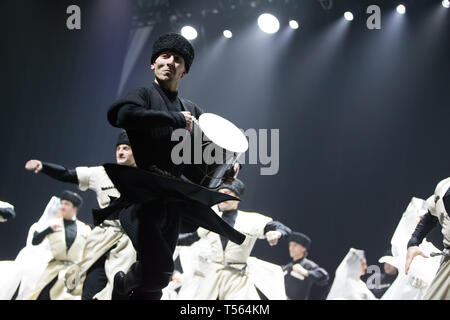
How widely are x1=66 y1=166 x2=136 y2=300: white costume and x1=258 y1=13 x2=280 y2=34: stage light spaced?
10.7ft

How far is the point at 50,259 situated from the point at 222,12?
385 cm

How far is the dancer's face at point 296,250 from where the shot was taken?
5645 millimetres

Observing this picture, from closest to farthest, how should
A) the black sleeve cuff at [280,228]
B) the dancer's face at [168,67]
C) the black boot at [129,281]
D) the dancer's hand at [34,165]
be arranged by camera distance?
the black boot at [129,281] < the dancer's face at [168,67] < the dancer's hand at [34,165] < the black sleeve cuff at [280,228]

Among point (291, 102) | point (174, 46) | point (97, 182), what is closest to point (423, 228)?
point (174, 46)

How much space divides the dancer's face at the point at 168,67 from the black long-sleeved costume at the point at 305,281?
4.02 meters

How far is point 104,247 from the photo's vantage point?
3.78 m

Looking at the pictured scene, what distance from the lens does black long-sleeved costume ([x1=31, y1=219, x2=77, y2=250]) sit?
193 inches

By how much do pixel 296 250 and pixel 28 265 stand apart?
3177 mm

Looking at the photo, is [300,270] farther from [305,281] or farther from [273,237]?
[273,237]

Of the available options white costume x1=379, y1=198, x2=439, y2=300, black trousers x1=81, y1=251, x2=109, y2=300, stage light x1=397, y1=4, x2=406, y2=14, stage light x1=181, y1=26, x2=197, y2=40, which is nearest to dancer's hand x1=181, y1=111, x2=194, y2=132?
black trousers x1=81, y1=251, x2=109, y2=300

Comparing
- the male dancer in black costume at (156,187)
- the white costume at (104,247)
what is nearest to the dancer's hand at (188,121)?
the male dancer in black costume at (156,187)

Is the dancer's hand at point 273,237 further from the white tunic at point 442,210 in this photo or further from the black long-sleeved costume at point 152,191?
the black long-sleeved costume at point 152,191

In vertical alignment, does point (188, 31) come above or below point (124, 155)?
above
